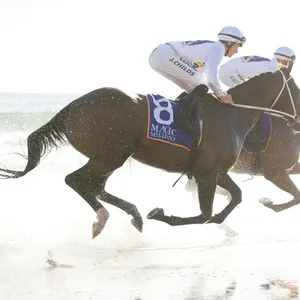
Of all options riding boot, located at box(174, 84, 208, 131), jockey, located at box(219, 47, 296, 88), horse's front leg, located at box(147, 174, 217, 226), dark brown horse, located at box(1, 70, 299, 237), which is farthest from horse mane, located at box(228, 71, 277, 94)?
jockey, located at box(219, 47, 296, 88)

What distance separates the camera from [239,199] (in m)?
7.71

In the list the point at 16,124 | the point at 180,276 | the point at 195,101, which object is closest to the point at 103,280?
the point at 180,276

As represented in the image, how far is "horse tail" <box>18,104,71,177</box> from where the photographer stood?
718 cm

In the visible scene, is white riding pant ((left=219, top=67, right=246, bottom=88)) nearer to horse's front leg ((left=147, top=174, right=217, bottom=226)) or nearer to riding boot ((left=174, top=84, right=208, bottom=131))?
riding boot ((left=174, top=84, right=208, bottom=131))

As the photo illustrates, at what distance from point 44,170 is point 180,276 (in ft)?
32.1

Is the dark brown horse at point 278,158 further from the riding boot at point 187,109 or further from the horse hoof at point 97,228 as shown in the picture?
the horse hoof at point 97,228

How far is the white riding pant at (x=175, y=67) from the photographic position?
757 centimetres

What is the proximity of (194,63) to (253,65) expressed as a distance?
6.04 feet

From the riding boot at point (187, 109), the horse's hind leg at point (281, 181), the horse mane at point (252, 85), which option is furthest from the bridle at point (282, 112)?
the horse's hind leg at point (281, 181)

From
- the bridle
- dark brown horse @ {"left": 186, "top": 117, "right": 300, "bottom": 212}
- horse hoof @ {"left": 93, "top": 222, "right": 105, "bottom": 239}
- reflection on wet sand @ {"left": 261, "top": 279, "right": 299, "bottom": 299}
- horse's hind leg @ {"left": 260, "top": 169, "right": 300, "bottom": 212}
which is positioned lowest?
reflection on wet sand @ {"left": 261, "top": 279, "right": 299, "bottom": 299}

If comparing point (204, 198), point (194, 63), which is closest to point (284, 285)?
point (204, 198)

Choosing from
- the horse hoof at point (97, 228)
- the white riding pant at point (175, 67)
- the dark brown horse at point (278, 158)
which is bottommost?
the horse hoof at point (97, 228)

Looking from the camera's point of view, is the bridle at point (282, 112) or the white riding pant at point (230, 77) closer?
the bridle at point (282, 112)

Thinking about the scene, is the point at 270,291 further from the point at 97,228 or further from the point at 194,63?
the point at 194,63
